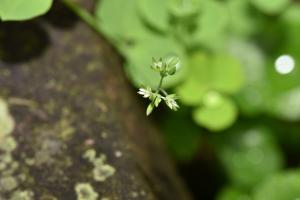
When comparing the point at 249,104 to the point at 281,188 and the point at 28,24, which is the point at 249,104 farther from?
the point at 28,24

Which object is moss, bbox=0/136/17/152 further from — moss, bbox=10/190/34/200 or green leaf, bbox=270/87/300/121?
green leaf, bbox=270/87/300/121

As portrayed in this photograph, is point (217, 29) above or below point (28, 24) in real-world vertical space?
above

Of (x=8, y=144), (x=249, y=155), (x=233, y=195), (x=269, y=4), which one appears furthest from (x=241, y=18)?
A: (x=8, y=144)

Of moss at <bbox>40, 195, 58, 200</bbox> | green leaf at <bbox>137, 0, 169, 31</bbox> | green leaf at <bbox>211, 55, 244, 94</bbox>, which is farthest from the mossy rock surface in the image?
green leaf at <bbox>211, 55, 244, 94</bbox>

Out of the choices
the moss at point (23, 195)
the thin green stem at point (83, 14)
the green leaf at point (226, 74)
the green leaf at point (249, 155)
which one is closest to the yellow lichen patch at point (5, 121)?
the moss at point (23, 195)

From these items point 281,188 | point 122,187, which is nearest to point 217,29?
point 281,188

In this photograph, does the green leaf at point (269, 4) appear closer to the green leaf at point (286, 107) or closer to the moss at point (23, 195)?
the green leaf at point (286, 107)
